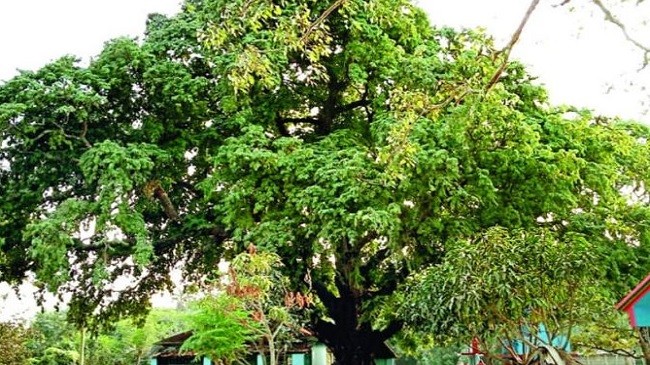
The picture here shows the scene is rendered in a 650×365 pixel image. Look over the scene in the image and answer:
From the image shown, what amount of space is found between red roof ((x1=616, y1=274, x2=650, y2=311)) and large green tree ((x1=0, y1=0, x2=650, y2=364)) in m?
3.23

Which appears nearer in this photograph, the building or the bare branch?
the bare branch

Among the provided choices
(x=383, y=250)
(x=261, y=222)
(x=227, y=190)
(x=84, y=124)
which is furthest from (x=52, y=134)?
(x=383, y=250)

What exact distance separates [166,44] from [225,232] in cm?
362

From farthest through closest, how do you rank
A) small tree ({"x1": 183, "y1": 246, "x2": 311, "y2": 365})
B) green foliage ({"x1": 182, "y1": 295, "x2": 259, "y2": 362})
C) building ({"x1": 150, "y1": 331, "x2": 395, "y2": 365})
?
building ({"x1": 150, "y1": 331, "x2": 395, "y2": 365}) → green foliage ({"x1": 182, "y1": 295, "x2": 259, "y2": 362}) → small tree ({"x1": 183, "y1": 246, "x2": 311, "y2": 365})

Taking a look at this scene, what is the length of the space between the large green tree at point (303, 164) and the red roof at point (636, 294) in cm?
323

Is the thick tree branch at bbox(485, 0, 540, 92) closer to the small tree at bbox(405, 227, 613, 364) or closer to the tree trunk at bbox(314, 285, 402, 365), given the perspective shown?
the small tree at bbox(405, 227, 613, 364)

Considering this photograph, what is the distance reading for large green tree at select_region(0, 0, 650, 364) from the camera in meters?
9.90

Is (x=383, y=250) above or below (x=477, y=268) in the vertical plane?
A: above

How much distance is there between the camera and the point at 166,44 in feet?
38.9

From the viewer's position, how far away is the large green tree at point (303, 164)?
9.90 m

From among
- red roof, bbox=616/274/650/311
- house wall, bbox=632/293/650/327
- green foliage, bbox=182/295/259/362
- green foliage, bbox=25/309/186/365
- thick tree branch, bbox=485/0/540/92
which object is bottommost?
house wall, bbox=632/293/650/327

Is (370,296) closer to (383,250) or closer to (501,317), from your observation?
(383,250)

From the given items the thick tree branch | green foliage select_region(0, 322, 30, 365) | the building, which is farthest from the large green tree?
green foliage select_region(0, 322, 30, 365)

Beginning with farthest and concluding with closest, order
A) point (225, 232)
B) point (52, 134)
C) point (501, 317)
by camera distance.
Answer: point (225, 232)
point (52, 134)
point (501, 317)
